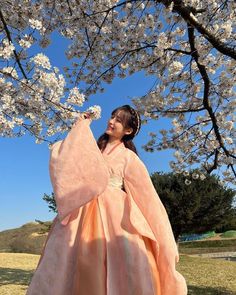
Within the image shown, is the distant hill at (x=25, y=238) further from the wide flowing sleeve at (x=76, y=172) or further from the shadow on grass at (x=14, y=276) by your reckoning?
the wide flowing sleeve at (x=76, y=172)

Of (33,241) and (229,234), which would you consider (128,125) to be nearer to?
(33,241)

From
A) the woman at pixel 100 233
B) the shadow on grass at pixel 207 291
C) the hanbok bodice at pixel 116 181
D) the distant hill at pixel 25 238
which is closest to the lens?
the woman at pixel 100 233

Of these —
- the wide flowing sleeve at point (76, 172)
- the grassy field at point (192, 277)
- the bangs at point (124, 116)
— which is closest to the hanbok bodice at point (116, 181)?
the wide flowing sleeve at point (76, 172)

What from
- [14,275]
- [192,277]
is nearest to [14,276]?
[14,275]

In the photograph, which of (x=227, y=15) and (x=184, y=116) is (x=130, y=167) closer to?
(x=227, y=15)

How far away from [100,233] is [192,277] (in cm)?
878

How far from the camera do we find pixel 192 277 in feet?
35.9

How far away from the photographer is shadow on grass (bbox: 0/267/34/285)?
358 inches

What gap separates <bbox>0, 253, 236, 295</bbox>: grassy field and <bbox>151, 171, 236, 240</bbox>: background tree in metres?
9.76

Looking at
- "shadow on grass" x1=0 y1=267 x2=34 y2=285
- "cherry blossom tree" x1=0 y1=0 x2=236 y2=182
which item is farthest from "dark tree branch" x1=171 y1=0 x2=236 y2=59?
"shadow on grass" x1=0 y1=267 x2=34 y2=285

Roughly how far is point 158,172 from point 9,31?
21310 millimetres

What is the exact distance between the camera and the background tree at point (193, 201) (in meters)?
23.8

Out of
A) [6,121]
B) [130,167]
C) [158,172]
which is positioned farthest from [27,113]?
[158,172]

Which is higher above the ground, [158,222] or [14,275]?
[14,275]
